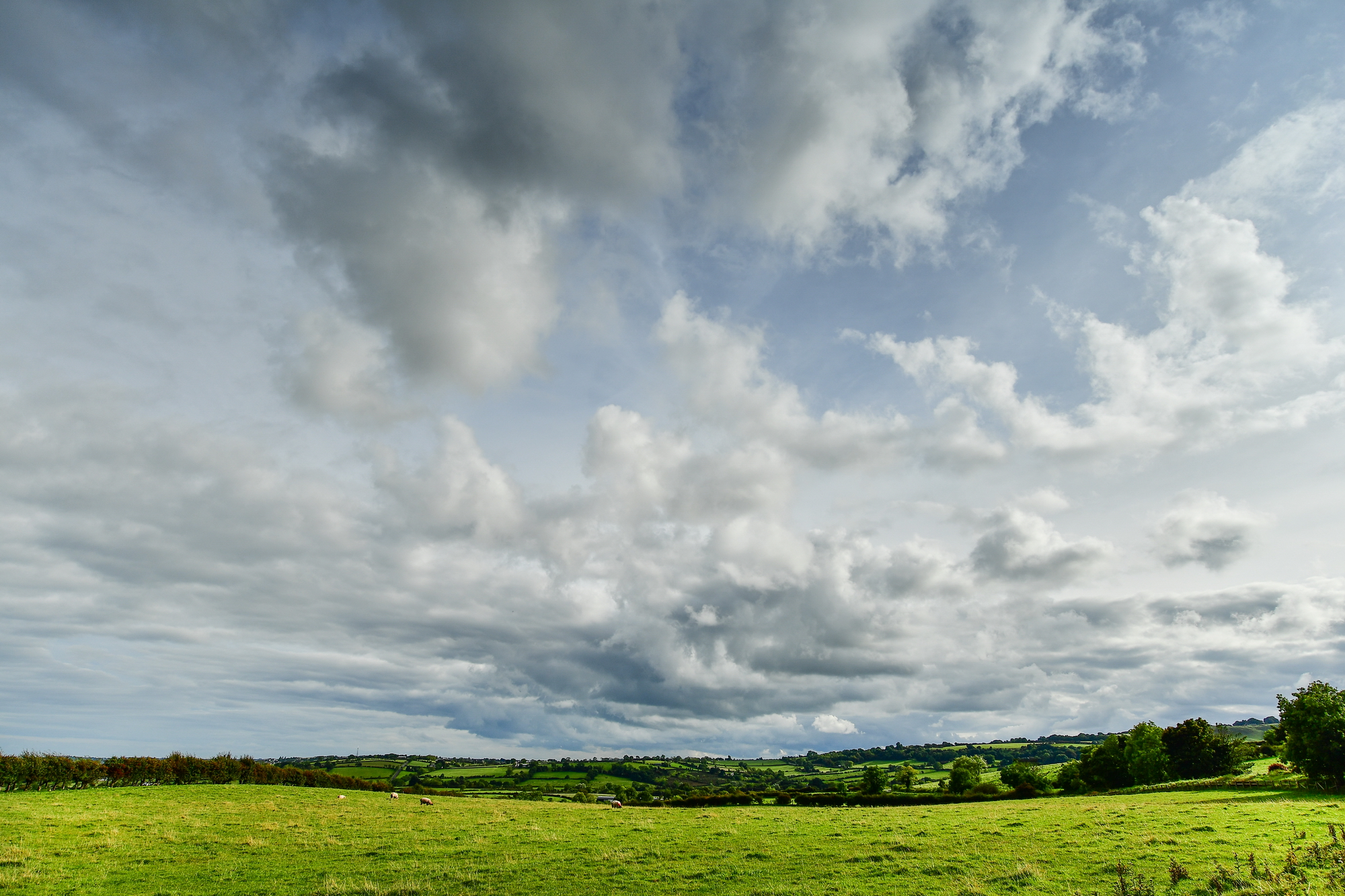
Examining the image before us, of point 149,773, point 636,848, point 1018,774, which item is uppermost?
point 636,848

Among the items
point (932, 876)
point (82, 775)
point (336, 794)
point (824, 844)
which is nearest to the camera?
point (932, 876)

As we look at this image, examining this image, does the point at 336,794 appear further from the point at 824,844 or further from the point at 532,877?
the point at 824,844

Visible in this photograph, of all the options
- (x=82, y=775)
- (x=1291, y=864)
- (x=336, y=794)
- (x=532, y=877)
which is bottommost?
(x=336, y=794)

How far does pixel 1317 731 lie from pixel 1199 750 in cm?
4976

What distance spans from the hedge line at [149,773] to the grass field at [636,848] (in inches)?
272

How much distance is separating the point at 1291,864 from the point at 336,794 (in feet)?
253

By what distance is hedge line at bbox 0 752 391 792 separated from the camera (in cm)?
5431

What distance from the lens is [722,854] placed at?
3008 cm

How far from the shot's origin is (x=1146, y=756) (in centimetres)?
8375

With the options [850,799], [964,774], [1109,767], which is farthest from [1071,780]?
[850,799]

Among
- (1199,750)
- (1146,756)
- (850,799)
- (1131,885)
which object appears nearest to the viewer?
(1131,885)

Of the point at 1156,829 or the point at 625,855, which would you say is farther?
the point at 1156,829

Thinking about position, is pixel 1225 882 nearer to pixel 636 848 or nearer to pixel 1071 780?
pixel 636 848

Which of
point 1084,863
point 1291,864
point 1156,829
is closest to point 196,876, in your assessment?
point 1084,863
